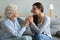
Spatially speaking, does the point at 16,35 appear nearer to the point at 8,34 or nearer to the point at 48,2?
the point at 8,34

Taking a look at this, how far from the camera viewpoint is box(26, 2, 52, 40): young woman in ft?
7.85

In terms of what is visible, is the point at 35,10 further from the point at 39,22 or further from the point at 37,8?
the point at 39,22

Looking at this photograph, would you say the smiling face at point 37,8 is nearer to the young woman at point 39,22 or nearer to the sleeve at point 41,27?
the young woman at point 39,22

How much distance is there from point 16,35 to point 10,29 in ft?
0.37

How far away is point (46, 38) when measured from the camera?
2.44 metres

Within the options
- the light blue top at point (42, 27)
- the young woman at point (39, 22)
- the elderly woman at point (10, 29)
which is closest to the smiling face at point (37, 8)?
the young woman at point (39, 22)

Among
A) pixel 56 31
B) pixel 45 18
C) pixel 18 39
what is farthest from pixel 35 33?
pixel 56 31

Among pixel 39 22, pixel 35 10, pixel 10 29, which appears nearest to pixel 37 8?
pixel 35 10

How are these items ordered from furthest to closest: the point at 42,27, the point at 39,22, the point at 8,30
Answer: the point at 39,22
the point at 42,27
the point at 8,30

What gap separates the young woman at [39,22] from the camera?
7.85 feet

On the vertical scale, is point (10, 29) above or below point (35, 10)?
below

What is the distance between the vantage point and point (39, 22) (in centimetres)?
256

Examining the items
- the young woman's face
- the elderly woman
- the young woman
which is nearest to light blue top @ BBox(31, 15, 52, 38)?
the young woman

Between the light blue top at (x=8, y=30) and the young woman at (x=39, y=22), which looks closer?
the light blue top at (x=8, y=30)
